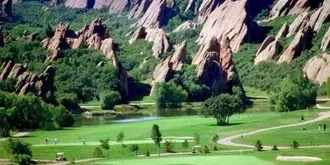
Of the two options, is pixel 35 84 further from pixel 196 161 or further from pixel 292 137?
pixel 196 161

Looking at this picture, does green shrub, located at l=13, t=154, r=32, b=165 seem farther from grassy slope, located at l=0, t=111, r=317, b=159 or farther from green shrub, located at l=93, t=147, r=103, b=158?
green shrub, located at l=93, t=147, r=103, b=158

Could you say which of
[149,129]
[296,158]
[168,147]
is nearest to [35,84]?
[149,129]

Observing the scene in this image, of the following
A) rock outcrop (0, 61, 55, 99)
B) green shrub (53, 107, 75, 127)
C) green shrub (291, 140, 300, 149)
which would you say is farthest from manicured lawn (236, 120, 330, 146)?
rock outcrop (0, 61, 55, 99)

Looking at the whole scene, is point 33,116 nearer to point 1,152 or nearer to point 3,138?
point 3,138

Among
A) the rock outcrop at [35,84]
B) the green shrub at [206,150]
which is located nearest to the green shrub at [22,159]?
the green shrub at [206,150]

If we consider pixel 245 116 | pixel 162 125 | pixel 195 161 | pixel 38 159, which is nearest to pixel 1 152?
pixel 38 159

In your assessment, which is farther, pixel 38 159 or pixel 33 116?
pixel 33 116
